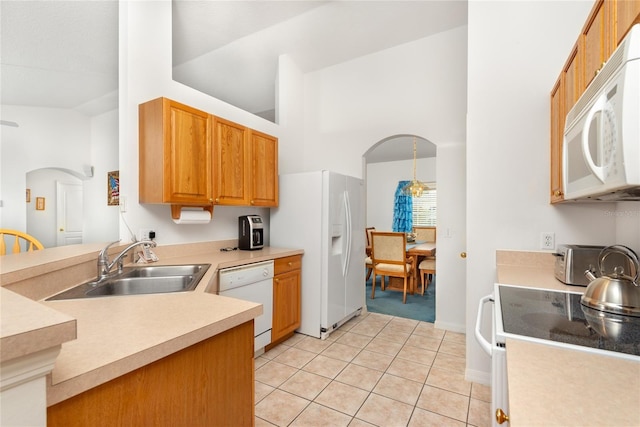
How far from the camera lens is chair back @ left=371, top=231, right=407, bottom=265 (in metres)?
4.13

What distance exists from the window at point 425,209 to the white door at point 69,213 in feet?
23.2

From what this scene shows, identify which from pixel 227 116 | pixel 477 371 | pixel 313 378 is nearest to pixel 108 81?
pixel 227 116

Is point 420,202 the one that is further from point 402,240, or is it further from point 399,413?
point 399,413

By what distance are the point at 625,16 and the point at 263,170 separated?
2563 mm

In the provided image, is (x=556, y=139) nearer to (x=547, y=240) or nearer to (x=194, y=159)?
(x=547, y=240)

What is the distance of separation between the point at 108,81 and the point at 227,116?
222cm

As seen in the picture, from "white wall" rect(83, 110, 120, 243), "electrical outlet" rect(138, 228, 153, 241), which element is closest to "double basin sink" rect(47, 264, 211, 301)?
"electrical outlet" rect(138, 228, 153, 241)

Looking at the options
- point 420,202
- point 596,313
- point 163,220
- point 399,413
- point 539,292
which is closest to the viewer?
point 596,313

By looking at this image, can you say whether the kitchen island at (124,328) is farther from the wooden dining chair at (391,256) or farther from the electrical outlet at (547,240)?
the wooden dining chair at (391,256)

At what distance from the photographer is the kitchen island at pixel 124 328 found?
69cm

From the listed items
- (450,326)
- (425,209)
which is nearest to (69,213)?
(450,326)

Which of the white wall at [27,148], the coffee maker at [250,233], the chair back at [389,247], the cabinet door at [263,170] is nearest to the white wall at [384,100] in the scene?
the cabinet door at [263,170]

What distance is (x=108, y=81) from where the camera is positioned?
154 inches

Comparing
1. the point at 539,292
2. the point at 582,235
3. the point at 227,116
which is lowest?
the point at 539,292
